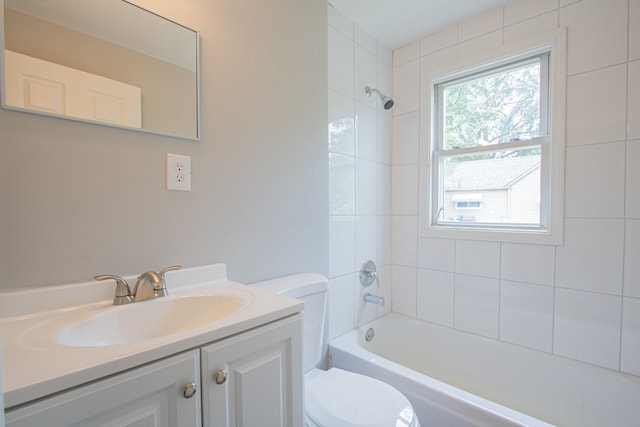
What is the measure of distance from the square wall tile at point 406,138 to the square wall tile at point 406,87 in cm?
5

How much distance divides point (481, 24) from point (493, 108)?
1.63 feet

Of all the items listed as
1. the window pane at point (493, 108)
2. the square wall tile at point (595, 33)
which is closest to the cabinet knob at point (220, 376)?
the window pane at point (493, 108)

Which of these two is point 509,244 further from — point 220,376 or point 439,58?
point 220,376

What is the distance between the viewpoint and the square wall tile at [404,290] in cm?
207

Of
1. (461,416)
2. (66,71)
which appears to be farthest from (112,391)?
(461,416)

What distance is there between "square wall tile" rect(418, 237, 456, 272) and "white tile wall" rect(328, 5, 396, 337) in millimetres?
235

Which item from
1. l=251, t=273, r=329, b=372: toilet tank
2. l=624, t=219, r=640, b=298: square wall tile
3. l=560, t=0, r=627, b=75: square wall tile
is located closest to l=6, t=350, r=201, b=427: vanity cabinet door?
l=251, t=273, r=329, b=372: toilet tank

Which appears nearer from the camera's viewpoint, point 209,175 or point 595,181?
point 209,175

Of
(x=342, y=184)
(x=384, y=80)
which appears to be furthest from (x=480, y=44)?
(x=342, y=184)

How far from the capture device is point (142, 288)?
2.85 feet

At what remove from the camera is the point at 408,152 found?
2059mm

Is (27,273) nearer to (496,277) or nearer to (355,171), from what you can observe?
(355,171)

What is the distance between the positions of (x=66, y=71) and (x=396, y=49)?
197cm

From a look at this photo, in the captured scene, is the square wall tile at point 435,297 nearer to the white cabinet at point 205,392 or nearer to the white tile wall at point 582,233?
the white tile wall at point 582,233
